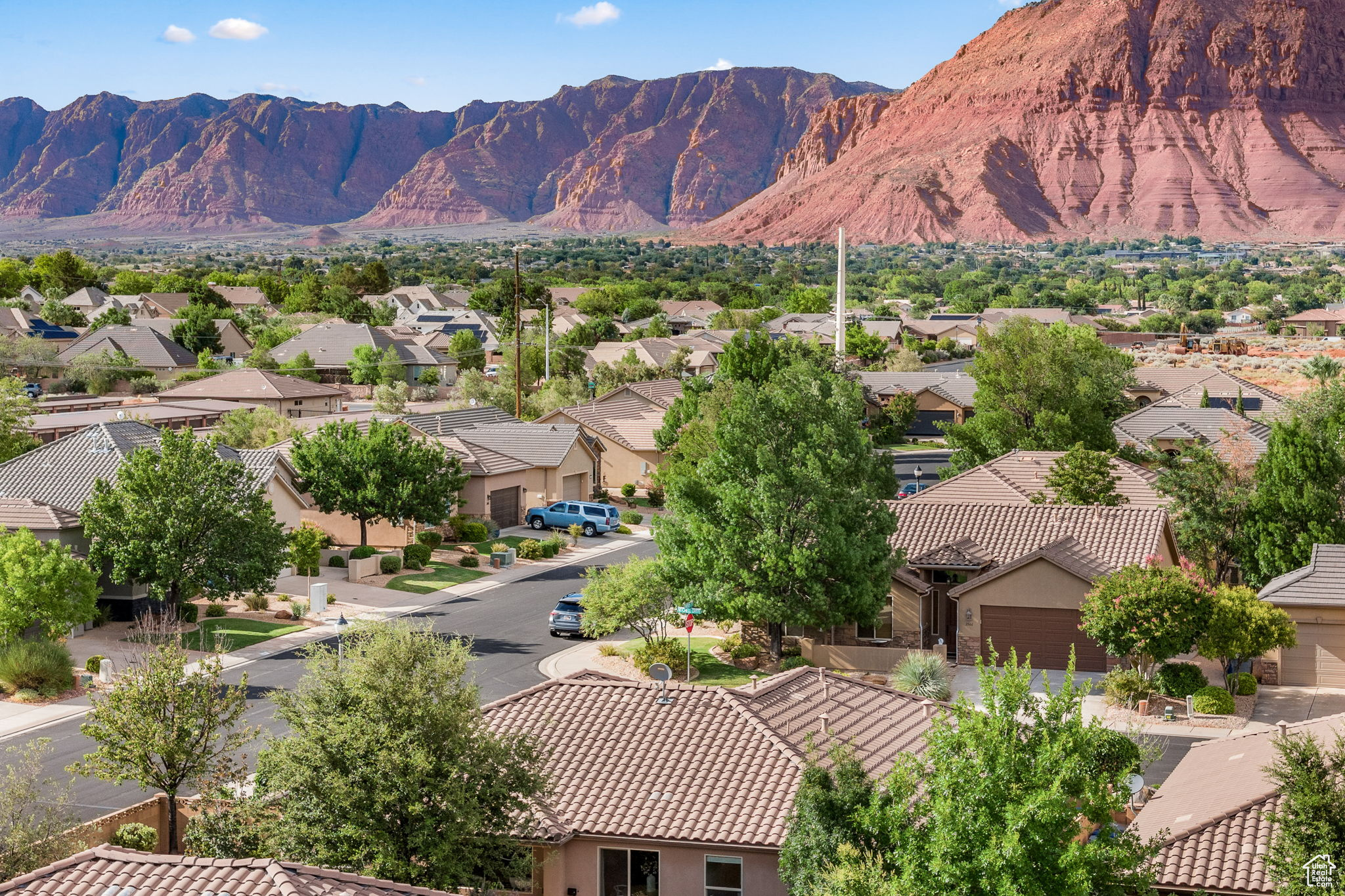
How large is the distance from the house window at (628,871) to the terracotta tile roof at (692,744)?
0.49 metres

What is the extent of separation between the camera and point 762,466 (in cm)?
3700

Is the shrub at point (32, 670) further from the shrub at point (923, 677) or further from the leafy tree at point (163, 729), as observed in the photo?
the shrub at point (923, 677)

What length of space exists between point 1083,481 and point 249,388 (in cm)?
5814

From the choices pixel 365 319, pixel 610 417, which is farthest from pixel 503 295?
pixel 610 417

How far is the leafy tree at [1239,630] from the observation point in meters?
34.2

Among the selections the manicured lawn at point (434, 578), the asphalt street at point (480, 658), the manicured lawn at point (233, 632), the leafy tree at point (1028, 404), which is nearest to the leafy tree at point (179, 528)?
the manicured lawn at point (233, 632)

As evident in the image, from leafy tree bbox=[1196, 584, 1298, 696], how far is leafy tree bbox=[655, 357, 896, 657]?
26.0 ft

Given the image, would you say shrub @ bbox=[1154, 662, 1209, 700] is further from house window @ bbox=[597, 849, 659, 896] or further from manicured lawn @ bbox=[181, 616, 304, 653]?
manicured lawn @ bbox=[181, 616, 304, 653]

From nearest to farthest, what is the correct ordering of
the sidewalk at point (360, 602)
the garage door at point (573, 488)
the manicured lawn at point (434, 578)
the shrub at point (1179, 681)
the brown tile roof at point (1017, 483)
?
the sidewalk at point (360, 602) → the shrub at point (1179, 681) → the brown tile roof at point (1017, 483) → the manicured lawn at point (434, 578) → the garage door at point (573, 488)

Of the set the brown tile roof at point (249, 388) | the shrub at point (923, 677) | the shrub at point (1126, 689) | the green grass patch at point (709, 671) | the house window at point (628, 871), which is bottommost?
the green grass patch at point (709, 671)

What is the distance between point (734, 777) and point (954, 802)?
6.80 meters

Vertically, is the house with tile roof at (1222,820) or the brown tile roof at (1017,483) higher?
the brown tile roof at (1017,483)

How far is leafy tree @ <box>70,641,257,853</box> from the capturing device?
22.7 meters

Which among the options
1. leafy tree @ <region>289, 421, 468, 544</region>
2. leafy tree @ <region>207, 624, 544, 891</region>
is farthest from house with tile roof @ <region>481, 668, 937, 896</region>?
leafy tree @ <region>289, 421, 468, 544</region>
